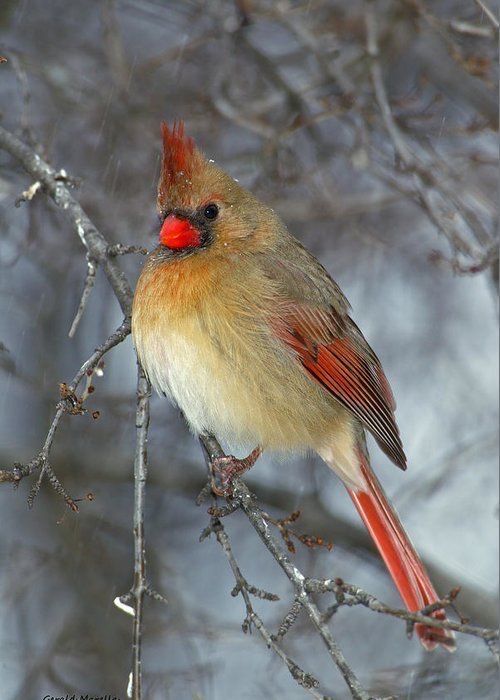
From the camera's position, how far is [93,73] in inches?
208

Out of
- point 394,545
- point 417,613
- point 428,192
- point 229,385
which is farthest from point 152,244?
point 417,613

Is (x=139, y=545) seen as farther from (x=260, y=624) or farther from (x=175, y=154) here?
(x=175, y=154)

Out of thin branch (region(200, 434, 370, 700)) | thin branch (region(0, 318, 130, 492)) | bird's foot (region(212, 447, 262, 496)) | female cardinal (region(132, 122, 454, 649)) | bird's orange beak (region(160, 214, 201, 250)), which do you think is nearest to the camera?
thin branch (region(200, 434, 370, 700))

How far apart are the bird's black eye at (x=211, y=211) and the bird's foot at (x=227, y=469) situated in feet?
3.01

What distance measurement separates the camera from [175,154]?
348cm

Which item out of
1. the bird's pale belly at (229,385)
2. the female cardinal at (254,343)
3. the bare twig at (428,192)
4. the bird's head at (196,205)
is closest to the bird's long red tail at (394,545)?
the female cardinal at (254,343)

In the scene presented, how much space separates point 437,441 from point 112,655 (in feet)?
8.80

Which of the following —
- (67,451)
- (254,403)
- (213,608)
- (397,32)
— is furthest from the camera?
(213,608)

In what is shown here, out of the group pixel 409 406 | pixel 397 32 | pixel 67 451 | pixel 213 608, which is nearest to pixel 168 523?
pixel 213 608

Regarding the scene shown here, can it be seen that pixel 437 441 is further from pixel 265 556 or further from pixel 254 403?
pixel 254 403

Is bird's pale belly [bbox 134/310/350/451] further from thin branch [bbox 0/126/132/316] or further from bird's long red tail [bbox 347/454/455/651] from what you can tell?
bird's long red tail [bbox 347/454/455/651]

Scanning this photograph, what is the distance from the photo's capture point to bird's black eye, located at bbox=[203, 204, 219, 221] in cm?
369

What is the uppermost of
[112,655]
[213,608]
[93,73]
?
[93,73]

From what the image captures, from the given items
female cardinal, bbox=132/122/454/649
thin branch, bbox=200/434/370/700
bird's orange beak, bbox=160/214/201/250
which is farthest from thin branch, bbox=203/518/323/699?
bird's orange beak, bbox=160/214/201/250
